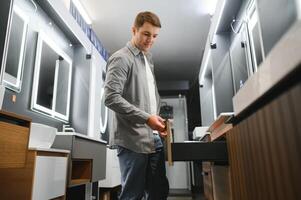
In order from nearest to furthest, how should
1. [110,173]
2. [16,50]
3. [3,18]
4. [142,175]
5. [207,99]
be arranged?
1. [142,175]
2. [3,18]
3. [16,50]
4. [110,173]
5. [207,99]

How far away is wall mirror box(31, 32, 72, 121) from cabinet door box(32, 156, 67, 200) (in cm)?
74

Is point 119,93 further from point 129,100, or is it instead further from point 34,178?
point 34,178

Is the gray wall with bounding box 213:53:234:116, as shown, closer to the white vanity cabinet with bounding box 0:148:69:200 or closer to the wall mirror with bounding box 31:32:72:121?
the wall mirror with bounding box 31:32:72:121

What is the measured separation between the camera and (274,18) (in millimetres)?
1562

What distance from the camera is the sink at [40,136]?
158 centimetres

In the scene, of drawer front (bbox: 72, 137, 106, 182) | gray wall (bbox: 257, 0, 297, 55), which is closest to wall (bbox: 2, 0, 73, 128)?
drawer front (bbox: 72, 137, 106, 182)

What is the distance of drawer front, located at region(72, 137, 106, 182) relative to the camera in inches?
88.5

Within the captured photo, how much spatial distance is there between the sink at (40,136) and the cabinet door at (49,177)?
84mm

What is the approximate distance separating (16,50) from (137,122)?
1468mm

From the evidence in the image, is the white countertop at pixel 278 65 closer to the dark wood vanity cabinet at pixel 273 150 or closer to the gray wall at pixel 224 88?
the dark wood vanity cabinet at pixel 273 150

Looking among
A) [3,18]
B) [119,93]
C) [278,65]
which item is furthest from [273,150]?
[3,18]

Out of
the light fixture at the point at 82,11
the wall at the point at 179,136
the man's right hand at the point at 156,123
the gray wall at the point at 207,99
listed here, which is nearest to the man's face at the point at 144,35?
the man's right hand at the point at 156,123

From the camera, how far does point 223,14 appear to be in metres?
2.88

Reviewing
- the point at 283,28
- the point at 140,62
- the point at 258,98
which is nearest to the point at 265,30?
the point at 283,28
